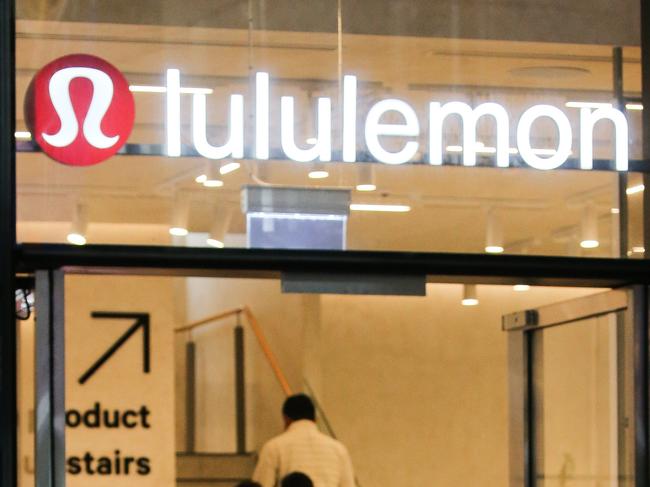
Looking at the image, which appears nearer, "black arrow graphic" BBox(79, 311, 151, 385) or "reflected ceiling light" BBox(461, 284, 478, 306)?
"black arrow graphic" BBox(79, 311, 151, 385)

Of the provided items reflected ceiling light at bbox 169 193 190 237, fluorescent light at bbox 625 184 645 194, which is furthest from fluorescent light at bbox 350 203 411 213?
fluorescent light at bbox 625 184 645 194

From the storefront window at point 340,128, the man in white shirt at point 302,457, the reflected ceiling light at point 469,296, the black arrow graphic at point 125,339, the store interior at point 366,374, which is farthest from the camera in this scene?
the reflected ceiling light at point 469,296

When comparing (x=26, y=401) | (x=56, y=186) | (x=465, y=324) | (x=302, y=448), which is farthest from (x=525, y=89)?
(x=465, y=324)

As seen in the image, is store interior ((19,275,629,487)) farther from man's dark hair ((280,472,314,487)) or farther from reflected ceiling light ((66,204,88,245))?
reflected ceiling light ((66,204,88,245))

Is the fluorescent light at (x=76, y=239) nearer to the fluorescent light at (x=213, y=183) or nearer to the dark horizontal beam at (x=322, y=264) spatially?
the dark horizontal beam at (x=322, y=264)

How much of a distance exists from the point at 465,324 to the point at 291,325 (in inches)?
57.4

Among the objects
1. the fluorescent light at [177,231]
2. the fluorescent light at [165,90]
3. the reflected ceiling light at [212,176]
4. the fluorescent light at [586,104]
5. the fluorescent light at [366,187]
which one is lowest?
the fluorescent light at [177,231]

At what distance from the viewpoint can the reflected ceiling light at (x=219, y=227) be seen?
4488 mm

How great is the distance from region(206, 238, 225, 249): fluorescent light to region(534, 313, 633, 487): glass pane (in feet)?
Answer: 4.29

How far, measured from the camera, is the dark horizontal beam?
14.4 ft

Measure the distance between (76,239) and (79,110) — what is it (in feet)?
1.20

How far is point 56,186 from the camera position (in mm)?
4469

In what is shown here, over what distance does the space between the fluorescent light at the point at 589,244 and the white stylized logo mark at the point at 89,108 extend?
4.80ft

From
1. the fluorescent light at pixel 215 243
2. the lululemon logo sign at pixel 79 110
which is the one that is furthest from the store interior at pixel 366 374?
the lululemon logo sign at pixel 79 110
